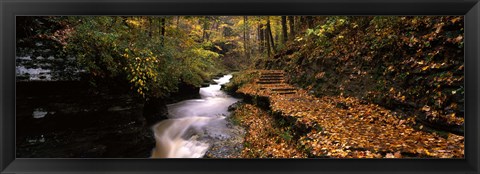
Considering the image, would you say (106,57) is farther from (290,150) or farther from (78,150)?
(290,150)

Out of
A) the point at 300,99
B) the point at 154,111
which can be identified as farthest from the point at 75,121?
the point at 300,99

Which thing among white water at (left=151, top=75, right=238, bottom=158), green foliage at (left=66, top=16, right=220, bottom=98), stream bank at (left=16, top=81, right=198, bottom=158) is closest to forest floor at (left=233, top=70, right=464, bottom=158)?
white water at (left=151, top=75, right=238, bottom=158)

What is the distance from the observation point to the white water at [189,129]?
5.07 m

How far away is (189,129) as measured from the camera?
6066 millimetres

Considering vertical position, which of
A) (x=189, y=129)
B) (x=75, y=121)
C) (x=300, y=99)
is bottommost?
(x=189, y=129)

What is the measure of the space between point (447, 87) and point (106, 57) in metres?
5.05

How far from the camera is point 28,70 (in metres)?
3.04

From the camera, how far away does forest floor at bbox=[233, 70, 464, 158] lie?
2711 millimetres

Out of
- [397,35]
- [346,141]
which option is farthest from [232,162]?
[397,35]

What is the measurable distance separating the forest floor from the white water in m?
0.87

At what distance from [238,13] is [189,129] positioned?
14.5 feet

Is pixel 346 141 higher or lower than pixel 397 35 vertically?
lower

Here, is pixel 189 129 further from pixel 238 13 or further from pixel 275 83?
pixel 238 13

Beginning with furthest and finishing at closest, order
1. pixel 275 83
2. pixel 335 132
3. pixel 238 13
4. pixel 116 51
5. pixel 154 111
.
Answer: pixel 275 83
pixel 154 111
pixel 116 51
pixel 335 132
pixel 238 13
